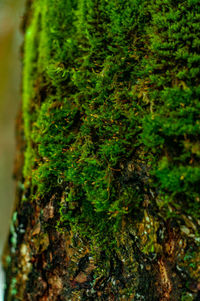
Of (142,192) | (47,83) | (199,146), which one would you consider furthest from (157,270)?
(47,83)

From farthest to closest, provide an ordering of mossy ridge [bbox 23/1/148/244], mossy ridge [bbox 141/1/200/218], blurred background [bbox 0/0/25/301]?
blurred background [bbox 0/0/25/301] → mossy ridge [bbox 23/1/148/244] → mossy ridge [bbox 141/1/200/218]

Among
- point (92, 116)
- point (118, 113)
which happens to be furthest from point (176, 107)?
point (92, 116)

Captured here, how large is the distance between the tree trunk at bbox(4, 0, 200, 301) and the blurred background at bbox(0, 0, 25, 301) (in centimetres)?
239

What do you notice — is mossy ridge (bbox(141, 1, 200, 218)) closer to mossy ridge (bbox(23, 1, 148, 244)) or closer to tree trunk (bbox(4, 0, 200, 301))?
tree trunk (bbox(4, 0, 200, 301))

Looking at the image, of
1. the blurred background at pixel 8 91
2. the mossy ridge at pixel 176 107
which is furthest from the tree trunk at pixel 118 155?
the blurred background at pixel 8 91

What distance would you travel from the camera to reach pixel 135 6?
142 cm

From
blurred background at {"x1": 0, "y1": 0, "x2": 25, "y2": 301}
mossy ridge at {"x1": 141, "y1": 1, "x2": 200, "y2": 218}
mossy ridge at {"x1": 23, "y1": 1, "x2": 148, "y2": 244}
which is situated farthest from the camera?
blurred background at {"x1": 0, "y1": 0, "x2": 25, "y2": 301}

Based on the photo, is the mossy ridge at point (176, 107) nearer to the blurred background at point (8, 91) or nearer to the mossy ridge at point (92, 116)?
the mossy ridge at point (92, 116)

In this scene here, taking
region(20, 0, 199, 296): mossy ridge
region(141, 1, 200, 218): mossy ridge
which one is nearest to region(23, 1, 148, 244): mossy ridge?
region(20, 0, 199, 296): mossy ridge

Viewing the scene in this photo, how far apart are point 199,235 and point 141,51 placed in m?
1.04

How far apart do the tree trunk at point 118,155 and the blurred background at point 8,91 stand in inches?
94.1

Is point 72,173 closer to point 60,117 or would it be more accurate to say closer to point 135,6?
point 60,117

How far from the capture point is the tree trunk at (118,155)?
4.05ft

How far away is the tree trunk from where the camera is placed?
124 cm
